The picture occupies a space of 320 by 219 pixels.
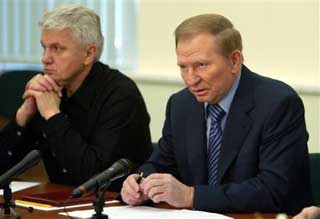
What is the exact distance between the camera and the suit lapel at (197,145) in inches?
109

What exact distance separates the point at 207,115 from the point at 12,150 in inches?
43.9

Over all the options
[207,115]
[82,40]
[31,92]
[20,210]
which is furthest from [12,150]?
[207,115]

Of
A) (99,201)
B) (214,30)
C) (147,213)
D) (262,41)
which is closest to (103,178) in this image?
(99,201)

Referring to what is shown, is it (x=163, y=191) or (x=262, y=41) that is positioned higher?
(x=262, y=41)

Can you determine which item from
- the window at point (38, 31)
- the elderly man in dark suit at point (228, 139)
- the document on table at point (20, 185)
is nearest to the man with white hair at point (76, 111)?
the document on table at point (20, 185)

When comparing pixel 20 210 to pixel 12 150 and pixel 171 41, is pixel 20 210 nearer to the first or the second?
pixel 12 150

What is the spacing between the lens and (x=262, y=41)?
4.04 metres

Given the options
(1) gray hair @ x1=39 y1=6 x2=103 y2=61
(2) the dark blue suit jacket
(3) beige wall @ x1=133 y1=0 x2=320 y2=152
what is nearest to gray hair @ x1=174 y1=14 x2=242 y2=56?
(2) the dark blue suit jacket

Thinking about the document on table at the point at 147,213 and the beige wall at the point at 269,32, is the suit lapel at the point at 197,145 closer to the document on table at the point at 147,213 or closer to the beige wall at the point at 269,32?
the document on table at the point at 147,213

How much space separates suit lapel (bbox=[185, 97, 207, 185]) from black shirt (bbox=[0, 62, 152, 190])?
390 mm

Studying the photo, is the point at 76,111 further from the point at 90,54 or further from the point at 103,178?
the point at 103,178

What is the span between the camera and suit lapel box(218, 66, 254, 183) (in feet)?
8.80

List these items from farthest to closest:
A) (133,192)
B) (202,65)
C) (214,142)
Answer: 1. (214,142)
2. (202,65)
3. (133,192)

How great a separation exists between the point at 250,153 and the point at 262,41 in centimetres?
152
